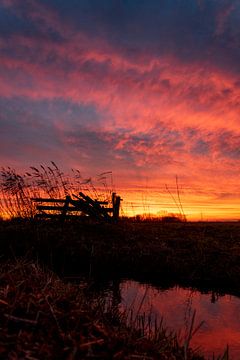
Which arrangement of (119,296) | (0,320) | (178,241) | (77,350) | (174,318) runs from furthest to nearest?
(178,241), (119,296), (174,318), (0,320), (77,350)

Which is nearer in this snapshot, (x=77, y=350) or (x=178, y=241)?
(x=77, y=350)

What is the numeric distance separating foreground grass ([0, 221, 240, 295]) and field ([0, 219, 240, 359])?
3cm

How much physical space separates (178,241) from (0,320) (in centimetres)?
1044

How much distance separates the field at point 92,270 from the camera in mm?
2873

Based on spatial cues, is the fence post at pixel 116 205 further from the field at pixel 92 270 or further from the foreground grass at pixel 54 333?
the foreground grass at pixel 54 333

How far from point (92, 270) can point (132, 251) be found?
1.64 m

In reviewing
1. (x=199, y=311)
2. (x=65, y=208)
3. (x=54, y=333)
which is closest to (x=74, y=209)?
(x=65, y=208)

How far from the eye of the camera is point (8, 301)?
3.18 meters

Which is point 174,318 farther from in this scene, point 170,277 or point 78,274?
point 78,274

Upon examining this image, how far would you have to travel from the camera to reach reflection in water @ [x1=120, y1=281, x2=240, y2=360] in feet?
19.2

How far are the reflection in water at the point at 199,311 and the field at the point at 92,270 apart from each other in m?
0.70

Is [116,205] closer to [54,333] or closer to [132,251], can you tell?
[132,251]

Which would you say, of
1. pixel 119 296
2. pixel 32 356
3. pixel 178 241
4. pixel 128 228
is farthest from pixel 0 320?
Result: pixel 128 228

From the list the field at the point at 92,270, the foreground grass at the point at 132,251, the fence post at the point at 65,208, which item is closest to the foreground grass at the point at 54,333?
the field at the point at 92,270
